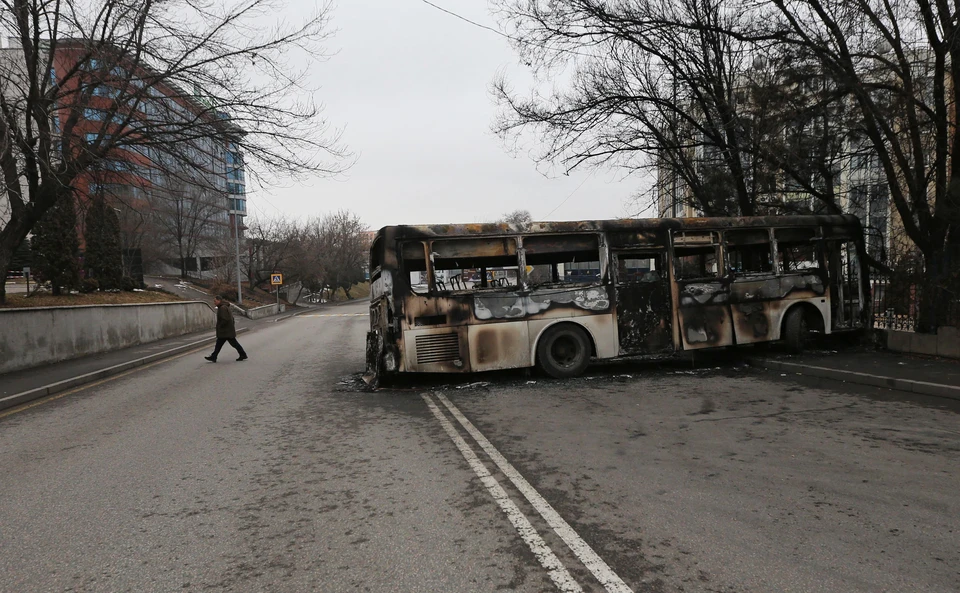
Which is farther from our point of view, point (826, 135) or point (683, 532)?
→ point (826, 135)

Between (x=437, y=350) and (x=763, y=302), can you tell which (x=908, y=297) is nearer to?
(x=763, y=302)

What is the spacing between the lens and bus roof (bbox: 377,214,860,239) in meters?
10.2

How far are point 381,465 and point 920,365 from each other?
9.69 meters

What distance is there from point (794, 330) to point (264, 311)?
138 feet

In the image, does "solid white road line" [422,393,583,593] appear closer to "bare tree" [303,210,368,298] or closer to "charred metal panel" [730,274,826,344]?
"charred metal panel" [730,274,826,344]

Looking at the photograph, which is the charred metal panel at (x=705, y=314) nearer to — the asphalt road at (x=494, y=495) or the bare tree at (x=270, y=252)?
the asphalt road at (x=494, y=495)

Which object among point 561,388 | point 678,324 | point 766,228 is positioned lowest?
point 561,388

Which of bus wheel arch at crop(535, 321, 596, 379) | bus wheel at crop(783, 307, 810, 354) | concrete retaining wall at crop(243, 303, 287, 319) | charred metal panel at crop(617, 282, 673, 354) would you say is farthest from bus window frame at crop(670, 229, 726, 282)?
concrete retaining wall at crop(243, 303, 287, 319)

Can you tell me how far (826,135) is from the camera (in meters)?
12.9

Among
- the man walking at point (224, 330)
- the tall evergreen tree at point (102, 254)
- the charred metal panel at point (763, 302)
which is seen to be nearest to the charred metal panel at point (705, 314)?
the charred metal panel at point (763, 302)

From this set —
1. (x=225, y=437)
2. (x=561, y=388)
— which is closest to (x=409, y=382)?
(x=561, y=388)

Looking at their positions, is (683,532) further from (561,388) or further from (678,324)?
(678,324)

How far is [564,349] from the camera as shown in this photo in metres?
11.0

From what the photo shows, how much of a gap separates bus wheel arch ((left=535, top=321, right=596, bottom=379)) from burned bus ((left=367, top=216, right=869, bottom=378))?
2cm
